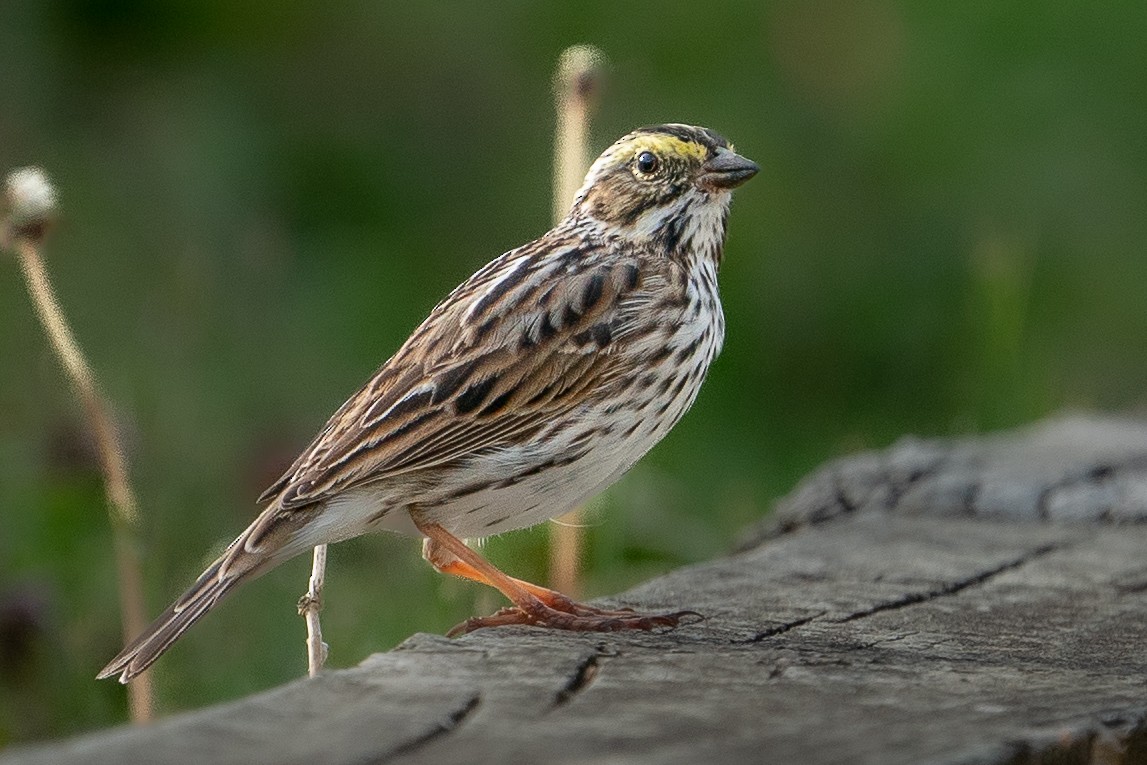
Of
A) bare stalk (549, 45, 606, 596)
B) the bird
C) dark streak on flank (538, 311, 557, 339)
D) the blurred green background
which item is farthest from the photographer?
the blurred green background

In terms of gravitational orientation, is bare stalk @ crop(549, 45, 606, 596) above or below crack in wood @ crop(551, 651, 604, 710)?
above

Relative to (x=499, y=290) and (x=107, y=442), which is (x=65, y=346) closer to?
(x=107, y=442)

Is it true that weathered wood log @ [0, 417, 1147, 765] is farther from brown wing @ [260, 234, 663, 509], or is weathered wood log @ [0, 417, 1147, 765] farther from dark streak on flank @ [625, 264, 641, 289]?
dark streak on flank @ [625, 264, 641, 289]

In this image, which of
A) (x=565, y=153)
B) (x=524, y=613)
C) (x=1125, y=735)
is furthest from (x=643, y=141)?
(x=1125, y=735)

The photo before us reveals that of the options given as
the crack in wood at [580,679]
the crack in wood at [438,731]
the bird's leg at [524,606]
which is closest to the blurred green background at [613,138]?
the bird's leg at [524,606]

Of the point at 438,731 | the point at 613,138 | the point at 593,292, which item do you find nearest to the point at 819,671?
the point at 438,731

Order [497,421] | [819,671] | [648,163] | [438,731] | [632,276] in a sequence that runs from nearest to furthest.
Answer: [438,731], [819,671], [497,421], [632,276], [648,163]

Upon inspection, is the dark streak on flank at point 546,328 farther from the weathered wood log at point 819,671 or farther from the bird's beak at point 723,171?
the bird's beak at point 723,171

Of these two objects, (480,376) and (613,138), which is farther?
(613,138)

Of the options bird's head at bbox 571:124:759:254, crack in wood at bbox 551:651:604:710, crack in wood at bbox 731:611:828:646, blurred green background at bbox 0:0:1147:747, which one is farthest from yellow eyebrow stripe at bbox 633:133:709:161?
blurred green background at bbox 0:0:1147:747
